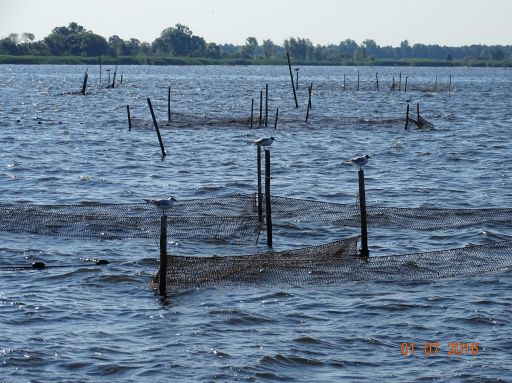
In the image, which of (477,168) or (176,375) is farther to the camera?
(477,168)

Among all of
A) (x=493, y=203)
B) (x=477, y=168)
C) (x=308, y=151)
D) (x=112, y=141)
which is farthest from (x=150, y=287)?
(x=112, y=141)

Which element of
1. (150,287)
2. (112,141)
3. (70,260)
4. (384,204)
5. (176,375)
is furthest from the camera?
(112,141)

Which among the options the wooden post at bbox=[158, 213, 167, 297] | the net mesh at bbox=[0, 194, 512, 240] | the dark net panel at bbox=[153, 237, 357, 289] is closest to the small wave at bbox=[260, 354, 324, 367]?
the wooden post at bbox=[158, 213, 167, 297]

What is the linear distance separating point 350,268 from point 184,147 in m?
23.6

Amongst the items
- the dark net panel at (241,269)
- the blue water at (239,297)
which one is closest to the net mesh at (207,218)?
→ the blue water at (239,297)

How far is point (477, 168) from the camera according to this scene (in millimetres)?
33750

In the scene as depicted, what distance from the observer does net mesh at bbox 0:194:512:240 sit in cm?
2009

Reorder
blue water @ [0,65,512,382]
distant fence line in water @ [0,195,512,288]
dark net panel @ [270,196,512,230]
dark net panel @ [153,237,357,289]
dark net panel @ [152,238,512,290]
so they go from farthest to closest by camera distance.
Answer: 1. dark net panel @ [270,196,512,230]
2. distant fence line in water @ [0,195,512,288]
3. dark net panel @ [152,238,512,290]
4. dark net panel @ [153,237,357,289]
5. blue water @ [0,65,512,382]

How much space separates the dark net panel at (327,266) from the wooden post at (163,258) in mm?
168

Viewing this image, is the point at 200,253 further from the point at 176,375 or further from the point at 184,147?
the point at 184,147

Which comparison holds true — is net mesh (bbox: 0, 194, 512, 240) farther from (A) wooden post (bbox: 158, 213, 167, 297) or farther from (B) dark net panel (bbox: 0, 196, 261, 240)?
(A) wooden post (bbox: 158, 213, 167, 297)

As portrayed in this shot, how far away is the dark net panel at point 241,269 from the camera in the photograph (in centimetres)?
1565

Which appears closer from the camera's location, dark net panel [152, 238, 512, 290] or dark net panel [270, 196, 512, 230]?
dark net panel [152, 238, 512, 290]

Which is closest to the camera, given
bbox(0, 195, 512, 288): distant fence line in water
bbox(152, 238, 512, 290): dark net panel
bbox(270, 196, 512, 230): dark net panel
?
bbox(152, 238, 512, 290): dark net panel
